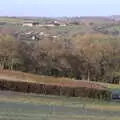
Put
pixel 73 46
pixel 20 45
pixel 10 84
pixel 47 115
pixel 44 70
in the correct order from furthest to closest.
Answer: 1. pixel 73 46
2. pixel 20 45
3. pixel 44 70
4. pixel 10 84
5. pixel 47 115

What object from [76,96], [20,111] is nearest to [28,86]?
[76,96]

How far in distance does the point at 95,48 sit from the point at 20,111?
4961 cm

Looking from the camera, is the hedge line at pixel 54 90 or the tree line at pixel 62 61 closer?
the hedge line at pixel 54 90

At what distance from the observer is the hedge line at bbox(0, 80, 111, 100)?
124ft

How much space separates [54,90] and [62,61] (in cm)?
2654

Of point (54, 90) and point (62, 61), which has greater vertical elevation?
point (62, 61)

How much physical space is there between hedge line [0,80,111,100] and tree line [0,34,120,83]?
2378 cm

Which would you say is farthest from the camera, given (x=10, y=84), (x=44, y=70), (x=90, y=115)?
(x=44, y=70)

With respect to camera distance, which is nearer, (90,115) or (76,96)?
(90,115)

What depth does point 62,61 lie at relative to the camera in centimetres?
6488

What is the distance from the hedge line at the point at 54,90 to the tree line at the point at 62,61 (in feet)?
78.0

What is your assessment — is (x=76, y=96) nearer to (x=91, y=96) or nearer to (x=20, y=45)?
(x=91, y=96)

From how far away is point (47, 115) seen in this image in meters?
22.8

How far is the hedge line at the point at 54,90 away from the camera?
37781mm
